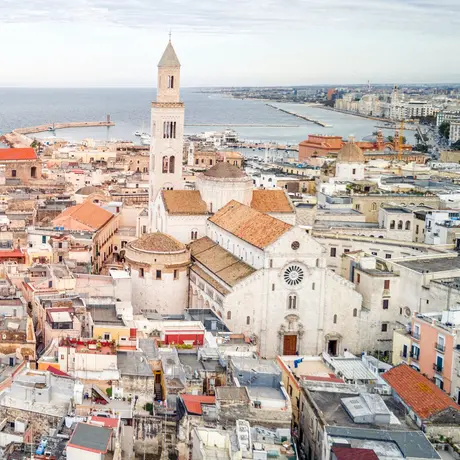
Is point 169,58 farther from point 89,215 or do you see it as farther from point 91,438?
point 91,438

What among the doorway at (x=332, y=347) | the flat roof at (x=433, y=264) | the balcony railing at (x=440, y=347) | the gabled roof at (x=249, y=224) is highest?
the gabled roof at (x=249, y=224)

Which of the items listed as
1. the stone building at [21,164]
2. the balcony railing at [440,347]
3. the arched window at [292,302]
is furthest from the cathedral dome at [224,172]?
the stone building at [21,164]

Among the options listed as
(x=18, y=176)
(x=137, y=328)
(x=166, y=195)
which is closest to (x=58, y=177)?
(x=18, y=176)

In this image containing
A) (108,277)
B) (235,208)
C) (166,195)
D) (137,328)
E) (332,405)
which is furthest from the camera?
(166,195)

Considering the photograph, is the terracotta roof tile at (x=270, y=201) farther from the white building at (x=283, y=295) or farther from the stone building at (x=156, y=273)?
the stone building at (x=156, y=273)

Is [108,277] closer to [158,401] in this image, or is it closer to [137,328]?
[137,328]

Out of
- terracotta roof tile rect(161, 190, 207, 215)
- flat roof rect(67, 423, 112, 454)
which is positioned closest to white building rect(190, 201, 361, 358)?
terracotta roof tile rect(161, 190, 207, 215)
